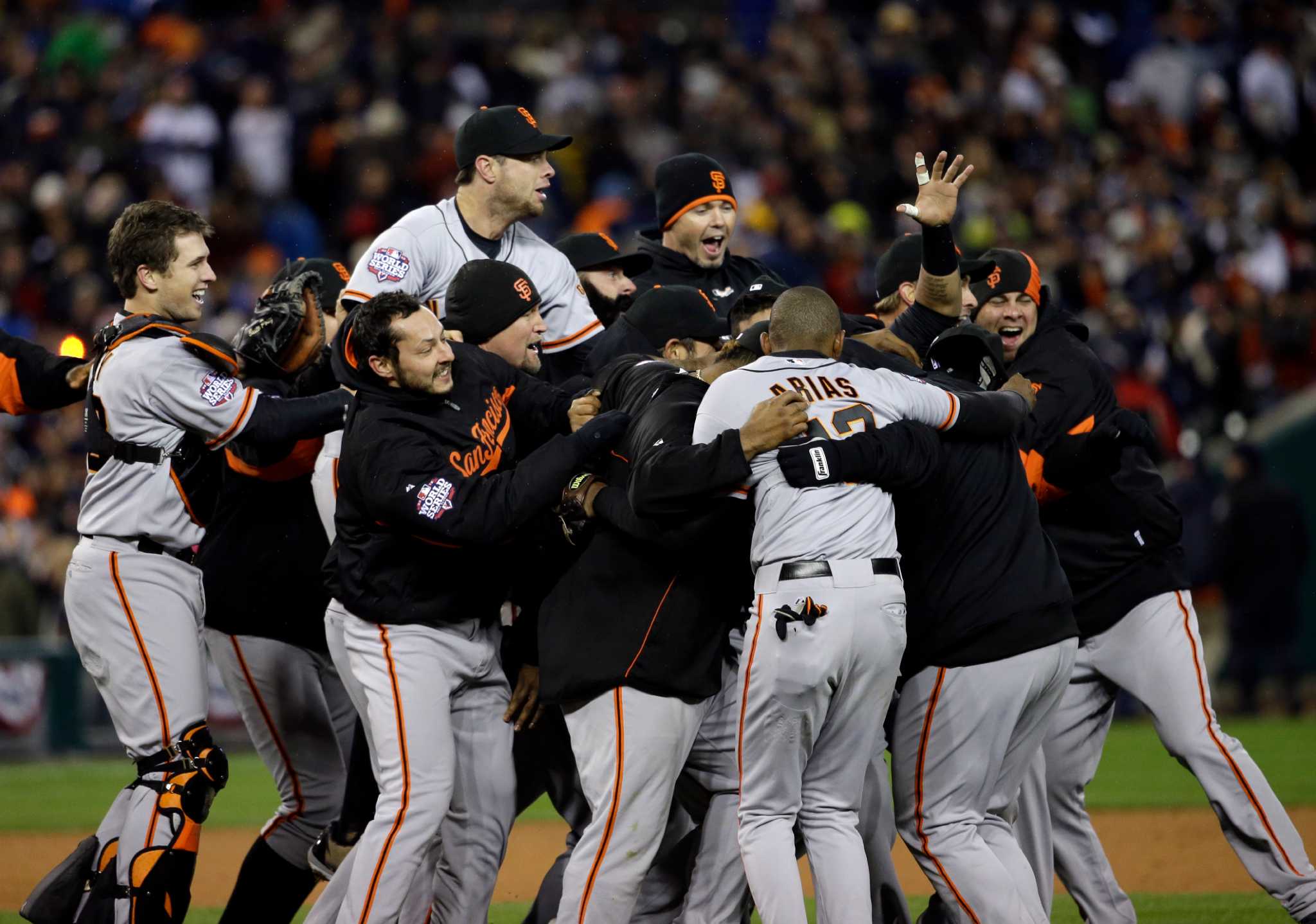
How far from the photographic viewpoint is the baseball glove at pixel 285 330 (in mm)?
5785

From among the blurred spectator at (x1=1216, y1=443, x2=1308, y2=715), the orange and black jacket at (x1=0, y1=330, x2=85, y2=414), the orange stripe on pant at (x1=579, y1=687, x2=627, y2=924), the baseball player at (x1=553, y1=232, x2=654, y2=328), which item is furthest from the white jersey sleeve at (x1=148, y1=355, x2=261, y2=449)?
the blurred spectator at (x1=1216, y1=443, x2=1308, y2=715)

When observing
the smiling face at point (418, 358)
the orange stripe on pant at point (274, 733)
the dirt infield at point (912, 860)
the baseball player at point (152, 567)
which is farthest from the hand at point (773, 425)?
the dirt infield at point (912, 860)

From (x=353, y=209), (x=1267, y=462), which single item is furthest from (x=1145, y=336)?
(x=353, y=209)

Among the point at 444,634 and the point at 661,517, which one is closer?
the point at 661,517

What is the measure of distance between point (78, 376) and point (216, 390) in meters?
0.70

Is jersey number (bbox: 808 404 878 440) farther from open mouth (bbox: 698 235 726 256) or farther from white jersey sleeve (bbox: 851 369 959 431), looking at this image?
open mouth (bbox: 698 235 726 256)

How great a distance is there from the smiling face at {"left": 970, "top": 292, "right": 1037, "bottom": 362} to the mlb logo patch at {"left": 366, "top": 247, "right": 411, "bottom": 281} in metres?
2.13

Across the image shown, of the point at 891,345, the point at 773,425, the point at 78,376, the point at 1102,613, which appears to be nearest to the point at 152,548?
Answer: the point at 78,376

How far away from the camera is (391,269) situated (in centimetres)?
609

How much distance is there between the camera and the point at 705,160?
709 centimetres

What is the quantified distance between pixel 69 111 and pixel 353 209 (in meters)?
3.18

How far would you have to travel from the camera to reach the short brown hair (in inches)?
220

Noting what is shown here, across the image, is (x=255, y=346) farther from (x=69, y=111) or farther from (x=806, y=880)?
(x=69, y=111)

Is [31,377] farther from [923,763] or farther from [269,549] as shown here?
[923,763]
